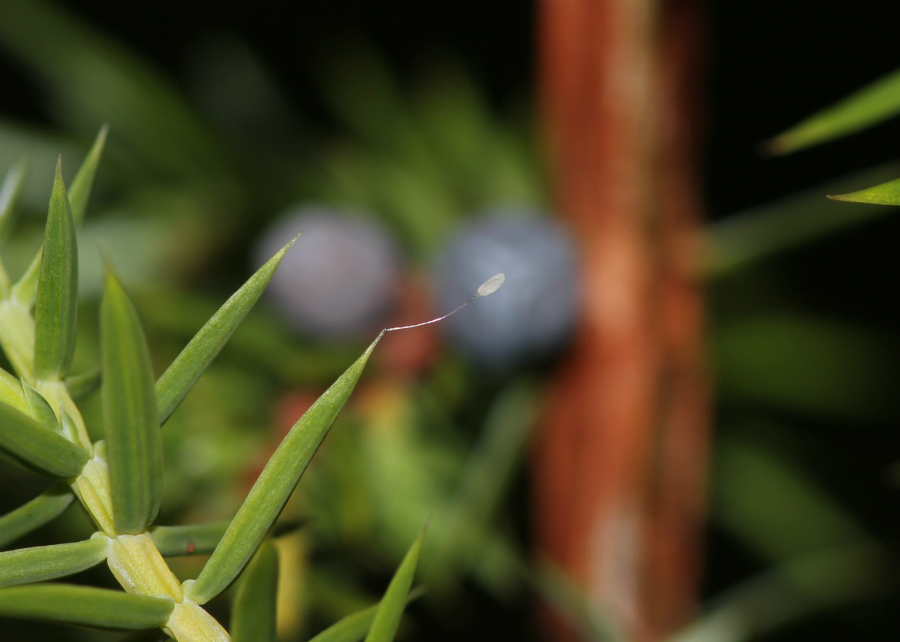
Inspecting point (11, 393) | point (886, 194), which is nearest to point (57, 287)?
point (11, 393)

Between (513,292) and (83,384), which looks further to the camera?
(513,292)

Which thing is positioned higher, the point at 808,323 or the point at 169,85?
the point at 169,85

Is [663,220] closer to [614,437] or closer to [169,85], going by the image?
[614,437]

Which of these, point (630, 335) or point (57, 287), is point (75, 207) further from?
point (630, 335)

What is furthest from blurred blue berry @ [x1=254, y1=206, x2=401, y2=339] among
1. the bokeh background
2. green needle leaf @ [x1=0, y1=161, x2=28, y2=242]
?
green needle leaf @ [x1=0, y1=161, x2=28, y2=242]

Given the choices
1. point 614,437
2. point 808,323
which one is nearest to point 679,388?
point 614,437

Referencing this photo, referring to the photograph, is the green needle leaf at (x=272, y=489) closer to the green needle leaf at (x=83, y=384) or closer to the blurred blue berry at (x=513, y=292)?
the green needle leaf at (x=83, y=384)
